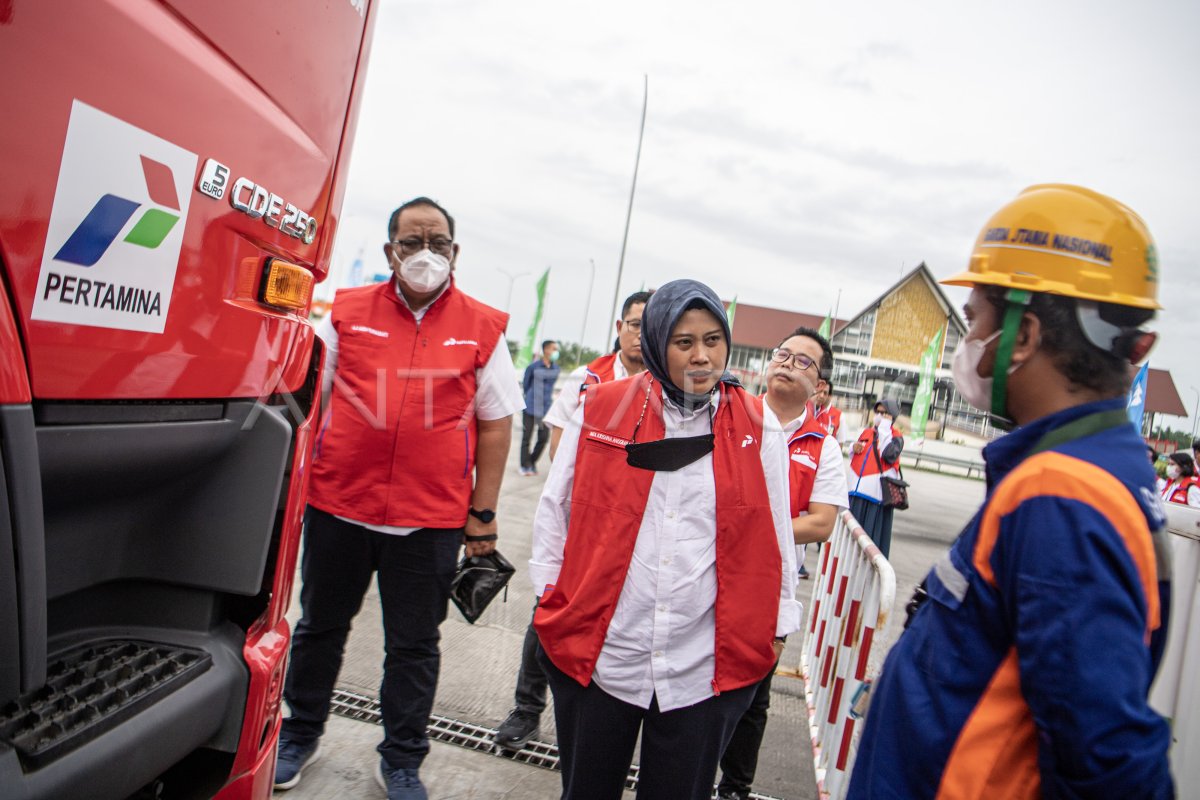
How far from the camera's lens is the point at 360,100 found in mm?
2189

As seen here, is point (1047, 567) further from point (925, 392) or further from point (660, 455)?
point (925, 392)

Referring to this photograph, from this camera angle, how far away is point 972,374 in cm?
142

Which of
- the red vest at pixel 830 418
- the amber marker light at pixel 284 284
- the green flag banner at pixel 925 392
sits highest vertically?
the green flag banner at pixel 925 392

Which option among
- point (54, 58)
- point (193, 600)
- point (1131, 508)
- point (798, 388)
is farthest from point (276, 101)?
point (798, 388)

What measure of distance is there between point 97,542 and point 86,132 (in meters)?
0.89

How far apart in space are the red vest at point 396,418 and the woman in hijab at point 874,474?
5.20 m

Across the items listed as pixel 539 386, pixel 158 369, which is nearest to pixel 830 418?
pixel 158 369

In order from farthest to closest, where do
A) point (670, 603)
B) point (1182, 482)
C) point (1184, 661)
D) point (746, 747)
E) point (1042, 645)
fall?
point (1182, 482) → point (746, 747) → point (1184, 661) → point (670, 603) → point (1042, 645)

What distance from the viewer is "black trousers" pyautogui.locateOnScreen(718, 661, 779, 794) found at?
305 cm

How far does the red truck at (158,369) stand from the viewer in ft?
3.88

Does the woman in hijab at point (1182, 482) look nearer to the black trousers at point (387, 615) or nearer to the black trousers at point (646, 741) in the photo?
the black trousers at point (646, 741)

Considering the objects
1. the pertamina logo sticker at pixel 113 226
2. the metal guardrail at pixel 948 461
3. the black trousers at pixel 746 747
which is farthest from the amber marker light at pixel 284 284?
the metal guardrail at pixel 948 461

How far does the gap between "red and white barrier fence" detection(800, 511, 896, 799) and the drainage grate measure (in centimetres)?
40

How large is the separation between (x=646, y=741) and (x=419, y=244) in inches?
76.3
